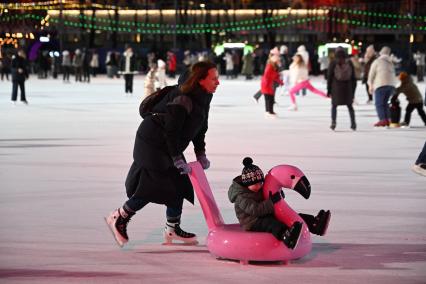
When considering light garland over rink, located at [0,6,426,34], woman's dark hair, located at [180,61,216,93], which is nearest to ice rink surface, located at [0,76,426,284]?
woman's dark hair, located at [180,61,216,93]

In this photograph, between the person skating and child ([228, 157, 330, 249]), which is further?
the person skating

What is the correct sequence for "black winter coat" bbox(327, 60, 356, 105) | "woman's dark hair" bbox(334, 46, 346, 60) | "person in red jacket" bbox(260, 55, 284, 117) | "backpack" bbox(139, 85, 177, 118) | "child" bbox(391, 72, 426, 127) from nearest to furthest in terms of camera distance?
"backpack" bbox(139, 85, 177, 118) → "woman's dark hair" bbox(334, 46, 346, 60) → "black winter coat" bbox(327, 60, 356, 105) → "child" bbox(391, 72, 426, 127) → "person in red jacket" bbox(260, 55, 284, 117)

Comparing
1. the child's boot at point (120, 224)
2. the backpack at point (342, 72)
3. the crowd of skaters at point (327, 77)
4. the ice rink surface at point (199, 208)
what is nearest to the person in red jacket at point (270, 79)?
the crowd of skaters at point (327, 77)

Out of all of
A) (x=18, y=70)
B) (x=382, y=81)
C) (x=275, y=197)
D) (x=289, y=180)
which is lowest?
(x=18, y=70)

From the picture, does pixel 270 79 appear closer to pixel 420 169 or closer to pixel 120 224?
pixel 420 169

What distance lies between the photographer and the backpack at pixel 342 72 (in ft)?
53.5

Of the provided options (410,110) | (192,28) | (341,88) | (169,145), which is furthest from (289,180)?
(192,28)

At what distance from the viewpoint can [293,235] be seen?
5797 mm

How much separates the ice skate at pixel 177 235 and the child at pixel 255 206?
58cm

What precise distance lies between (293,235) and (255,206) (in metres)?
0.29

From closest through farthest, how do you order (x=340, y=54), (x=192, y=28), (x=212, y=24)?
1. (x=340, y=54)
2. (x=212, y=24)
3. (x=192, y=28)

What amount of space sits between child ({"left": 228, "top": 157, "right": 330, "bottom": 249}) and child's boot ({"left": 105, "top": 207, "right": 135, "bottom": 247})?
78 cm

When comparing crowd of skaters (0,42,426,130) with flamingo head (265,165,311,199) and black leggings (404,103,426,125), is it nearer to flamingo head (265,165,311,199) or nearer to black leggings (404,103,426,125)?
black leggings (404,103,426,125)

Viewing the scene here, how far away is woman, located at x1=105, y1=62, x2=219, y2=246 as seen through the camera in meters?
6.15
